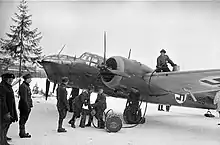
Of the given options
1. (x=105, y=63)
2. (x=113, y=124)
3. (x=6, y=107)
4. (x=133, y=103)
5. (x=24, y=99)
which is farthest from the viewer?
(x=133, y=103)

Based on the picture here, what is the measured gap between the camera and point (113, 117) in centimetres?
411

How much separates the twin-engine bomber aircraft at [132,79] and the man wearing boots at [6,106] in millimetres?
1606

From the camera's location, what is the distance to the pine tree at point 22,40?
3.14 meters

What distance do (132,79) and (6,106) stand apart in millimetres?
2856

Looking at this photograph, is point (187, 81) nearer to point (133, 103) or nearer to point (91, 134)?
point (133, 103)

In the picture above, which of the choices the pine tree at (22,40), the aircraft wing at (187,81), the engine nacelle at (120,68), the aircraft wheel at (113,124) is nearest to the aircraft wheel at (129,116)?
the engine nacelle at (120,68)

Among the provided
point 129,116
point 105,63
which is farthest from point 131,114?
point 105,63

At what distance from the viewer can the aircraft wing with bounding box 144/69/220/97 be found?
415 centimetres

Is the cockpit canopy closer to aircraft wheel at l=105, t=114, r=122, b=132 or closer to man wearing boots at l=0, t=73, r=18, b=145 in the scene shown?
aircraft wheel at l=105, t=114, r=122, b=132

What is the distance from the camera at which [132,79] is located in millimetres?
5234

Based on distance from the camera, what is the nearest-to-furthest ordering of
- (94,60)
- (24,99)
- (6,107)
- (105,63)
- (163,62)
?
(6,107), (24,99), (105,63), (163,62), (94,60)

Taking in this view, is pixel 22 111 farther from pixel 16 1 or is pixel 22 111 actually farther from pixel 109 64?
pixel 109 64

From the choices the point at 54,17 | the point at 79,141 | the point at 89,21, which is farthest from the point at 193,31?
the point at 79,141

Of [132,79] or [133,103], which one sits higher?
[132,79]
